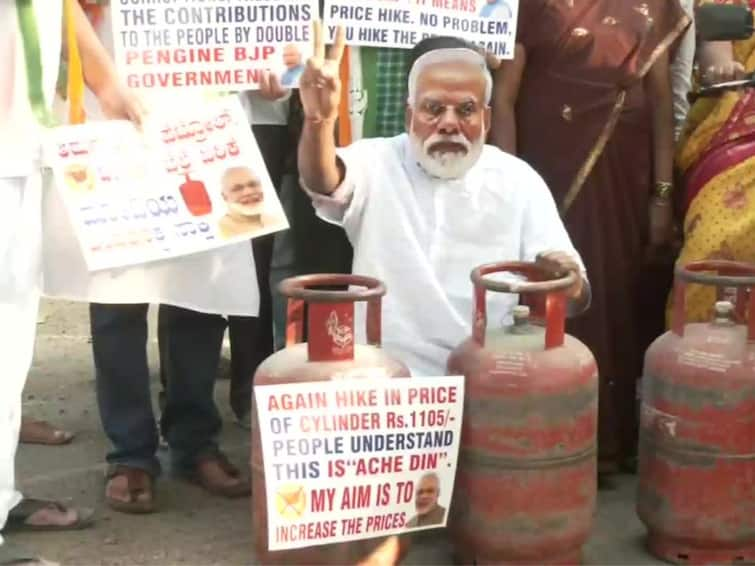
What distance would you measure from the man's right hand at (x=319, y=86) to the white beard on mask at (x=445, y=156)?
36 cm

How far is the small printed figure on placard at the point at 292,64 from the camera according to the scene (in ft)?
12.7

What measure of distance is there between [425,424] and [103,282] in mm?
1057

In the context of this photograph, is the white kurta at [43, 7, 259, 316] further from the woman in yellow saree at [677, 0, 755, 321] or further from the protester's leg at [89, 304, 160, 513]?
the woman in yellow saree at [677, 0, 755, 321]

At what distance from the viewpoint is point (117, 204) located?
3.58 m

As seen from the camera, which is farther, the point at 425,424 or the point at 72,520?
the point at 72,520

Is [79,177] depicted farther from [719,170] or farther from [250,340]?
[719,170]

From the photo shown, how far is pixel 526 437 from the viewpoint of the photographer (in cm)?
329

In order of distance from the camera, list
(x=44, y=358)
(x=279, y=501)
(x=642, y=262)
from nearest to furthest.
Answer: (x=279, y=501), (x=642, y=262), (x=44, y=358)

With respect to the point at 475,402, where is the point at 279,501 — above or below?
below

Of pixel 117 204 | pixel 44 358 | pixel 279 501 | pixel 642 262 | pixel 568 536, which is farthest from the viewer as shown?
pixel 44 358

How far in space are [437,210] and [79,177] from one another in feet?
3.32

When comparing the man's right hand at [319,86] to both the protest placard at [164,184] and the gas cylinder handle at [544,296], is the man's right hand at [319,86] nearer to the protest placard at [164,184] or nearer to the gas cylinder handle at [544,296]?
the protest placard at [164,184]

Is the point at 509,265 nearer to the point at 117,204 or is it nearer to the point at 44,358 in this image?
the point at 117,204

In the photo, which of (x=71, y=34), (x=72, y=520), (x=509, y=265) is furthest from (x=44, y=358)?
(x=509, y=265)
